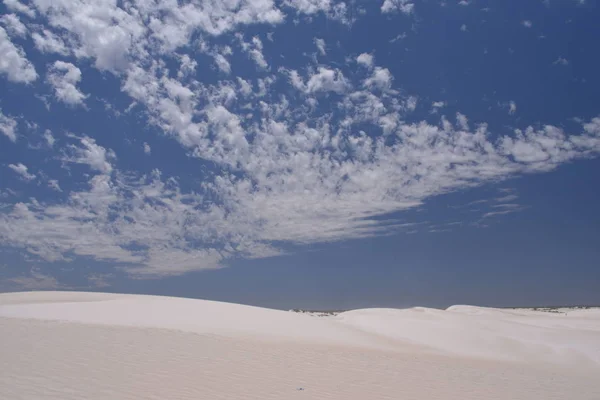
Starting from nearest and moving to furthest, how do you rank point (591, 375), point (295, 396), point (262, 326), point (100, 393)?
point (100, 393) → point (295, 396) → point (591, 375) → point (262, 326)

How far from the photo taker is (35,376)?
8625 mm

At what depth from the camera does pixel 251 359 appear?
13.2 meters

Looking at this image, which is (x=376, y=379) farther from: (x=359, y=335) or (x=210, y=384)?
(x=359, y=335)

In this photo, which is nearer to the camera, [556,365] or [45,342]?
[45,342]

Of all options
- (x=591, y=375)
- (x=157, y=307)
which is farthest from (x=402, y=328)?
(x=157, y=307)

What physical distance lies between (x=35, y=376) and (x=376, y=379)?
8.31 meters

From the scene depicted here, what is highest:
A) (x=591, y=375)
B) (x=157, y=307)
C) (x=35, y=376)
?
(x=157, y=307)

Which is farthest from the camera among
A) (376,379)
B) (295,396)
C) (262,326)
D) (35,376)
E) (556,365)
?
(262,326)

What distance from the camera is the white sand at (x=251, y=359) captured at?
9250 millimetres

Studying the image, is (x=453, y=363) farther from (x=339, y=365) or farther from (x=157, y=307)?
(x=157, y=307)

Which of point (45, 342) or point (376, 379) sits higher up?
point (45, 342)

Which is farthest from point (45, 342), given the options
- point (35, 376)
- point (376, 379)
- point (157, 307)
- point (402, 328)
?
point (402, 328)

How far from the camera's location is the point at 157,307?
80.2 feet

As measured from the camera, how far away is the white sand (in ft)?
30.3
